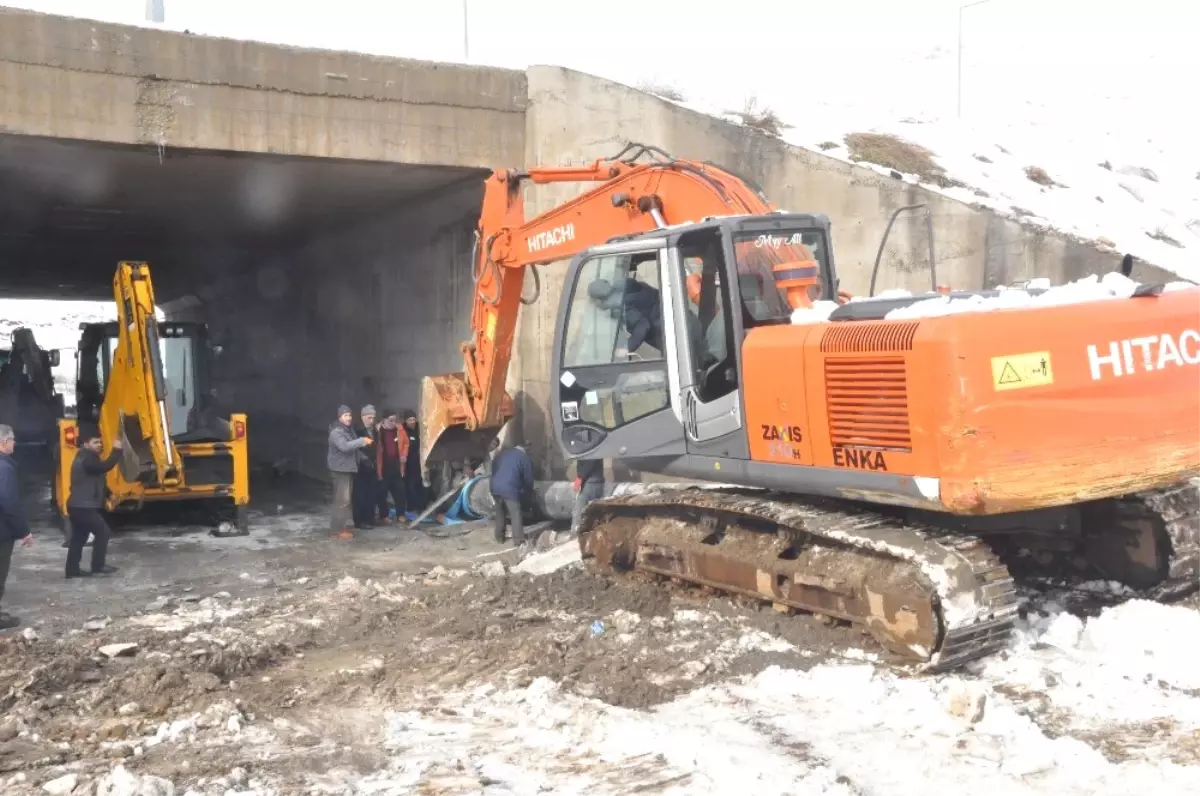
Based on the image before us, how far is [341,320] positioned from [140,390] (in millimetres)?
7124

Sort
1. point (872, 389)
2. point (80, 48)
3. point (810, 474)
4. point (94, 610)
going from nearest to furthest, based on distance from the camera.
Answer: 1. point (872, 389)
2. point (810, 474)
3. point (94, 610)
4. point (80, 48)

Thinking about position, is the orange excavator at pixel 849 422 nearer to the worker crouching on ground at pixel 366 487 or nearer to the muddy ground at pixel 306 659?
the muddy ground at pixel 306 659

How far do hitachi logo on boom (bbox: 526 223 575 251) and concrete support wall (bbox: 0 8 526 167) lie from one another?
140 inches

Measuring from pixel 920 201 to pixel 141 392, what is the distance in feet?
28.9

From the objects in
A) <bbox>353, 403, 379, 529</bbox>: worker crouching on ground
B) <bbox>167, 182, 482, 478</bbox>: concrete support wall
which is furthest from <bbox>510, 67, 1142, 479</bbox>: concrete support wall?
<bbox>353, 403, 379, 529</bbox>: worker crouching on ground

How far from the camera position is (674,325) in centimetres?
724

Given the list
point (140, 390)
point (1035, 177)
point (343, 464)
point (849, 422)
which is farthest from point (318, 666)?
point (1035, 177)

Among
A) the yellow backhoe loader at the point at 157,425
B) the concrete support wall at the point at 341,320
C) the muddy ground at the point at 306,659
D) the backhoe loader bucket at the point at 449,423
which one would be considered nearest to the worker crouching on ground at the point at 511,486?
the backhoe loader bucket at the point at 449,423

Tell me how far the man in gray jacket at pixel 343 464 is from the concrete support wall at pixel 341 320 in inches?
101

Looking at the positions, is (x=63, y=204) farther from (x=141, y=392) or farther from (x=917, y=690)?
(x=917, y=690)

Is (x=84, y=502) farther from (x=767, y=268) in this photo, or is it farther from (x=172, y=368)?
(x=767, y=268)

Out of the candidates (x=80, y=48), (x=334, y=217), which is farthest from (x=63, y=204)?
(x=80, y=48)

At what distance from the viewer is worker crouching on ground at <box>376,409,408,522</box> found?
1299 cm

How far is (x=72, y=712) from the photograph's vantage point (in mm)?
5766
